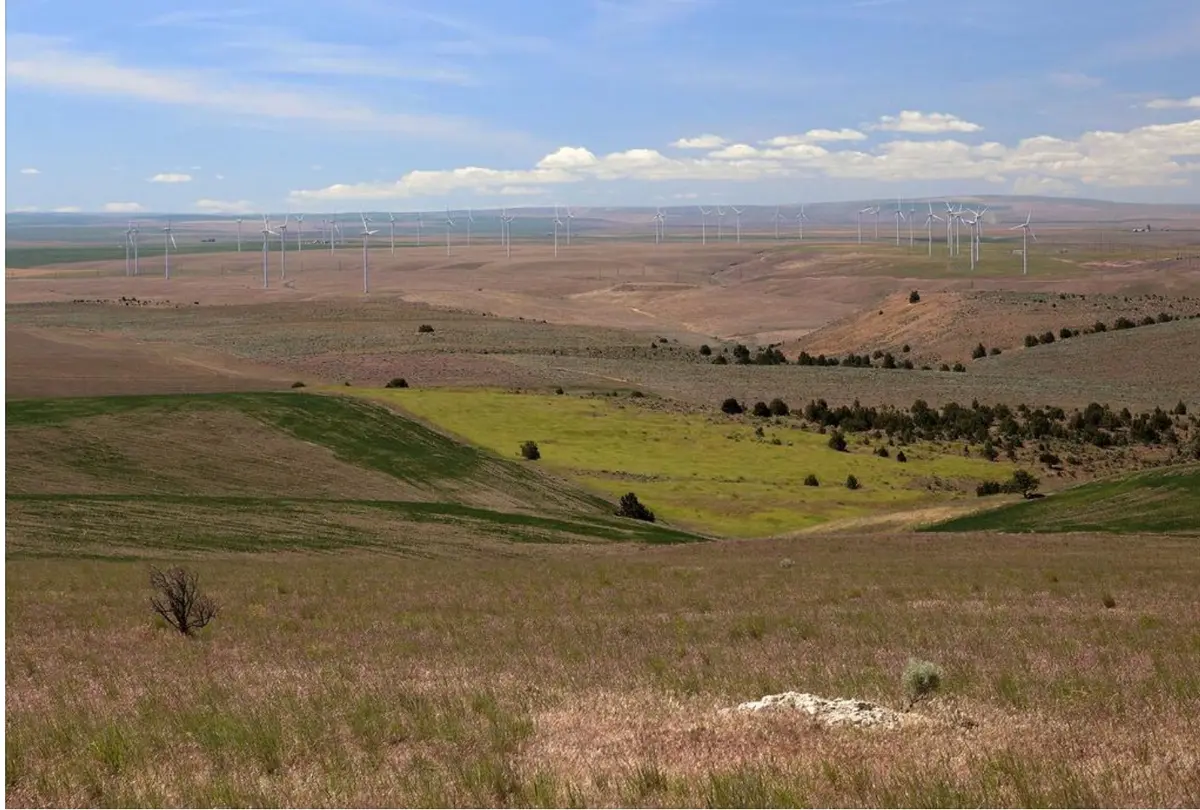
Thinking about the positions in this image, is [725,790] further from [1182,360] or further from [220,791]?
[1182,360]

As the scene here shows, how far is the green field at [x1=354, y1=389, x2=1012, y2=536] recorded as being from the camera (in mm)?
63062

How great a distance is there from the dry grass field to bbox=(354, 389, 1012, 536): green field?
38cm

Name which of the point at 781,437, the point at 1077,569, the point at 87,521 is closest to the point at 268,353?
the point at 781,437

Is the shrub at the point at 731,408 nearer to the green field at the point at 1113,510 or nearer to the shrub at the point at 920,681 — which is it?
the green field at the point at 1113,510

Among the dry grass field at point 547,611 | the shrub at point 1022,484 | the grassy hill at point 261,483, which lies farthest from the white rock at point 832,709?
the shrub at point 1022,484

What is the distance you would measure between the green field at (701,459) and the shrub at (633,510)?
5.70ft

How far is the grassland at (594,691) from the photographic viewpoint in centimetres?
940

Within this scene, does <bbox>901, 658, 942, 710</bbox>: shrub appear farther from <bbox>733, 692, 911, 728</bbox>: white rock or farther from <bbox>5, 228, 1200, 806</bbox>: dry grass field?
<bbox>733, 692, 911, 728</bbox>: white rock

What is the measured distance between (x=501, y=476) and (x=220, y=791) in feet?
179

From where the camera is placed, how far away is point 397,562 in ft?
120

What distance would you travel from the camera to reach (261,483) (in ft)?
182

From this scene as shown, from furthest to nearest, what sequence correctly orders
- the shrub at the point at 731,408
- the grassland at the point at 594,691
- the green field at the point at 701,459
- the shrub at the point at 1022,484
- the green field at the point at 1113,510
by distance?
the shrub at the point at 731,408 < the shrub at the point at 1022,484 < the green field at the point at 701,459 < the green field at the point at 1113,510 < the grassland at the point at 594,691

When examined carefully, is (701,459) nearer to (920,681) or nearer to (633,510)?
(633,510)

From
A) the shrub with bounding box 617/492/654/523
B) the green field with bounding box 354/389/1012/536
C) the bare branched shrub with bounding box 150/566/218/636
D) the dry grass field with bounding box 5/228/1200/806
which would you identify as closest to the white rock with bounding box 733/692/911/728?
the dry grass field with bounding box 5/228/1200/806
